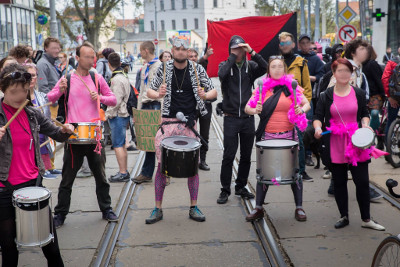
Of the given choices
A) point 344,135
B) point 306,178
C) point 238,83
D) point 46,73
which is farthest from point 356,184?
point 46,73

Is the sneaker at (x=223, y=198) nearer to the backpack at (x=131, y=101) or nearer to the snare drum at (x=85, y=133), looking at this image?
the snare drum at (x=85, y=133)

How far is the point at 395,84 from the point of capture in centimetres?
834

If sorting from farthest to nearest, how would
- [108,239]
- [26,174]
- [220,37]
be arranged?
[220,37]
[108,239]
[26,174]

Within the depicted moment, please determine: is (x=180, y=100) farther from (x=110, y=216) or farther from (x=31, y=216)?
(x=31, y=216)

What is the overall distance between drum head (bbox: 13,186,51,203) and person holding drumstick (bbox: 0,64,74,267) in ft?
0.59

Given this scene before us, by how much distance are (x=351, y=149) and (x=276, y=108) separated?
0.96 metres

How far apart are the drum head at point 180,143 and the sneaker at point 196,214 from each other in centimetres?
81

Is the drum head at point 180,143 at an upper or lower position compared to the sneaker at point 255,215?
upper

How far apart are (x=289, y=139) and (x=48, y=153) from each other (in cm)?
332

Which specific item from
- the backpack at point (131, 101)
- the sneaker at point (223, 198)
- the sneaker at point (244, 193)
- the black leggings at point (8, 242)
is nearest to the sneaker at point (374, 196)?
the sneaker at point (244, 193)

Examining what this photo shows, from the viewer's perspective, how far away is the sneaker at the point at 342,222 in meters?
5.80

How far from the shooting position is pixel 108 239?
219 inches

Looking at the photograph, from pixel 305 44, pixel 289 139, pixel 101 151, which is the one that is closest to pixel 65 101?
pixel 101 151

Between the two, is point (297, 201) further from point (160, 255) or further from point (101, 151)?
point (101, 151)
